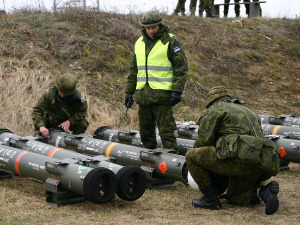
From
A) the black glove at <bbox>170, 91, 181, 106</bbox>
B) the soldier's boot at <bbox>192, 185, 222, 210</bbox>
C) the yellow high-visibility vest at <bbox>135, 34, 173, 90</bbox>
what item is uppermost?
the yellow high-visibility vest at <bbox>135, 34, 173, 90</bbox>

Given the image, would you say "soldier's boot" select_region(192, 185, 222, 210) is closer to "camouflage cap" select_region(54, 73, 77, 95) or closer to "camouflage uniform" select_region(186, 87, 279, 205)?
"camouflage uniform" select_region(186, 87, 279, 205)

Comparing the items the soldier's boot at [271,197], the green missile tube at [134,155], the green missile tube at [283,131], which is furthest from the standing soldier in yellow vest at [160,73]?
the green missile tube at [283,131]

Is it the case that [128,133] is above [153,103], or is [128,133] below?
below

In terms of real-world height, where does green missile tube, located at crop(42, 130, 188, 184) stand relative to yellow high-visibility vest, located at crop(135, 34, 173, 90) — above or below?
below

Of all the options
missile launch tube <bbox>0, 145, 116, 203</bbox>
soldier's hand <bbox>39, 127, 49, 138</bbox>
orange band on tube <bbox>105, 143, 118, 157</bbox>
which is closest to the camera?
missile launch tube <bbox>0, 145, 116, 203</bbox>

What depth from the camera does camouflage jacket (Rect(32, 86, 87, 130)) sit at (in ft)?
26.6

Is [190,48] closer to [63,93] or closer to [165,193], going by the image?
[63,93]

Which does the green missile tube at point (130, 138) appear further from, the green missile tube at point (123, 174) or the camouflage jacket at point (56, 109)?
the green missile tube at point (123, 174)

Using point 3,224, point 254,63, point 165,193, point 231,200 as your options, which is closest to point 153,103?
point 165,193

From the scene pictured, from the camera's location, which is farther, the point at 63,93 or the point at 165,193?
the point at 63,93

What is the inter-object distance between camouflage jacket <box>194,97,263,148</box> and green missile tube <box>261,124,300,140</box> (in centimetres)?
282

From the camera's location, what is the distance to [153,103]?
714 centimetres

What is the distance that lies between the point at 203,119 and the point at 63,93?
287cm

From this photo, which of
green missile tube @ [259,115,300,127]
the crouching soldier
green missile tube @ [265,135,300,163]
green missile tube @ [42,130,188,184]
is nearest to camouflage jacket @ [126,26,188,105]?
green missile tube @ [42,130,188,184]
